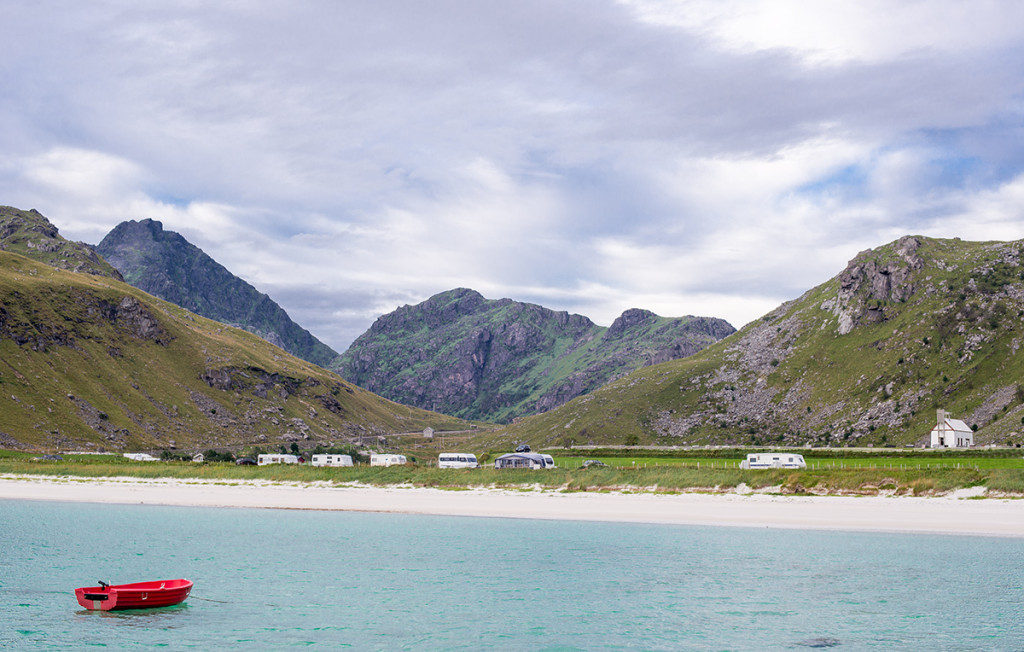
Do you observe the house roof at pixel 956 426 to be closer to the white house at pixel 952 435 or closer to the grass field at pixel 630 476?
the white house at pixel 952 435

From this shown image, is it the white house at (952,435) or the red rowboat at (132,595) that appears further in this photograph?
the white house at (952,435)

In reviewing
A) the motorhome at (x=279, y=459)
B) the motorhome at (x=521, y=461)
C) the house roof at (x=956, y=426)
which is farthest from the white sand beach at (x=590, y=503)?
the house roof at (x=956, y=426)

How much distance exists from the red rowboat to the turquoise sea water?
1.72 feet

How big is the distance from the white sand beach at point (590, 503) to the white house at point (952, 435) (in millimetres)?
131770

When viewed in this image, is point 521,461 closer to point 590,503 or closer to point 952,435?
point 590,503

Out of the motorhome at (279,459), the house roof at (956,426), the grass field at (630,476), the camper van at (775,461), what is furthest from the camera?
the house roof at (956,426)

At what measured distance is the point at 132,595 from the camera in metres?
32.5

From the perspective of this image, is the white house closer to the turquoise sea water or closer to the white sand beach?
the white sand beach

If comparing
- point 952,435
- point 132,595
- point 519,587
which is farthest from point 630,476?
point 952,435

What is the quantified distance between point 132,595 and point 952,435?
193222mm

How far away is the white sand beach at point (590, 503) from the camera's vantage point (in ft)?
188

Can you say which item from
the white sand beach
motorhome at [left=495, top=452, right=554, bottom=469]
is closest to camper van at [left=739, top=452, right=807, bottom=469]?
motorhome at [left=495, top=452, right=554, bottom=469]

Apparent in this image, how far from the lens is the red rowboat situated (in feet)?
106

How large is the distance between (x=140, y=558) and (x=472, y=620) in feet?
85.0
